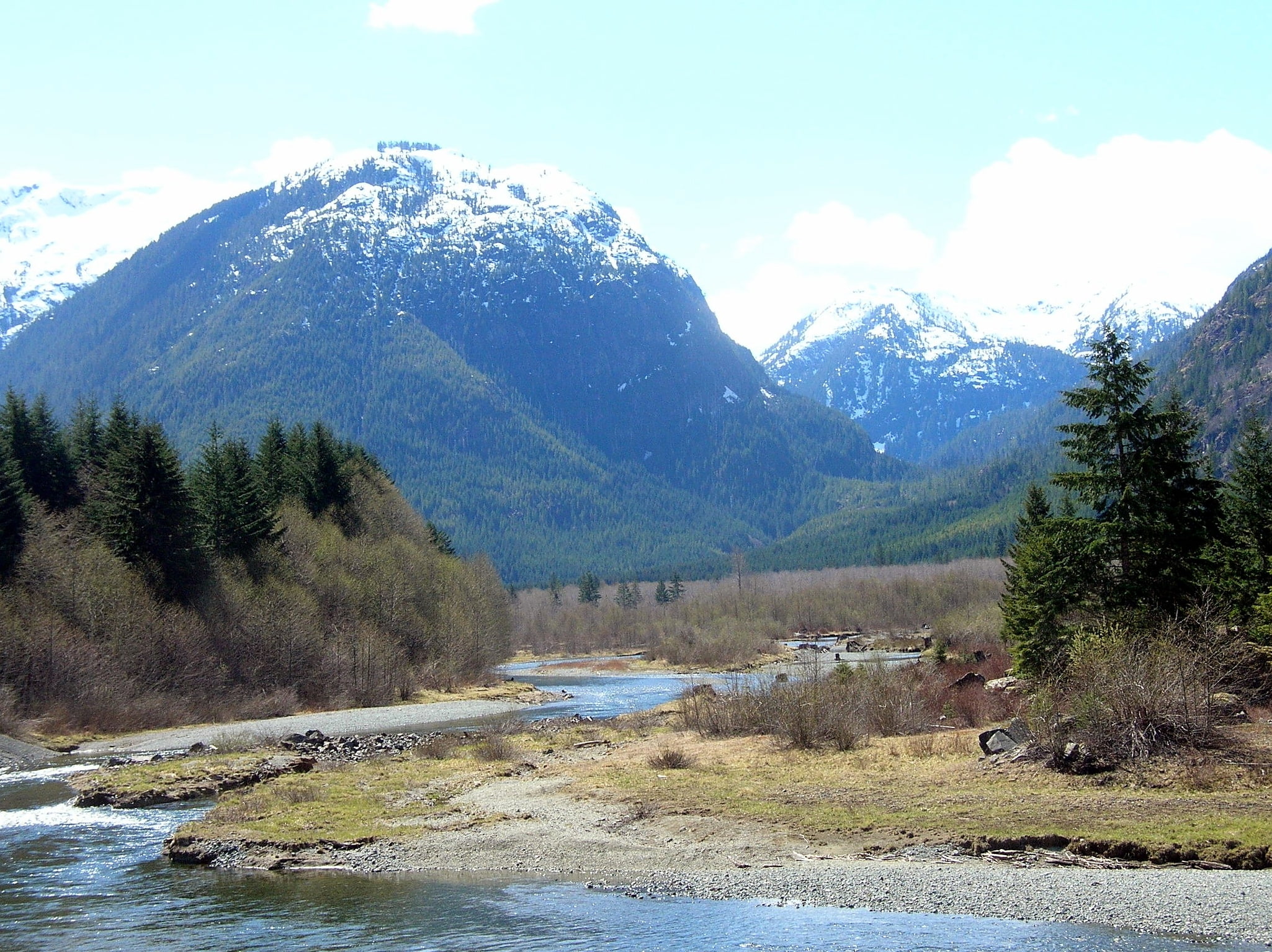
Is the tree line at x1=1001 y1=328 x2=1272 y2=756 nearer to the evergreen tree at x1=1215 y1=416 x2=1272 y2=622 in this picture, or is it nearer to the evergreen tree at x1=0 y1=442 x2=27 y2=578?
the evergreen tree at x1=1215 y1=416 x2=1272 y2=622

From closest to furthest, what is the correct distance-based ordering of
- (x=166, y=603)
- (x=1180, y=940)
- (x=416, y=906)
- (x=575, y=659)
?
(x=1180, y=940) → (x=416, y=906) → (x=166, y=603) → (x=575, y=659)

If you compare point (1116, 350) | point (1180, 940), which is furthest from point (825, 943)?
point (1116, 350)

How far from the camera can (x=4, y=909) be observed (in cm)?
2125

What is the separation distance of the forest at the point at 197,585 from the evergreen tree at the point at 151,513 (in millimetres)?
104

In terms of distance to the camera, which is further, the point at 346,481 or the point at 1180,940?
the point at 346,481

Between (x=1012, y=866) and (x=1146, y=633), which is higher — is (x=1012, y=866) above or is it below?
below

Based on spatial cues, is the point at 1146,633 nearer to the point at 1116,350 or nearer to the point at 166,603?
the point at 1116,350

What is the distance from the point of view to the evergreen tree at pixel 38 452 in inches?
2589

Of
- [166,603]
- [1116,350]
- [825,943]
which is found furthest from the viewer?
[166,603]

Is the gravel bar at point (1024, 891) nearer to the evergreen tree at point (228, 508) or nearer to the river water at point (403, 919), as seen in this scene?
the river water at point (403, 919)

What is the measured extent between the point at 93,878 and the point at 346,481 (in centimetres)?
6589

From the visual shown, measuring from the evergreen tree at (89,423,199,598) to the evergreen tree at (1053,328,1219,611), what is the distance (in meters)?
49.7

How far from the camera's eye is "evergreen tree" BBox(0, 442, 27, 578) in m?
56.8

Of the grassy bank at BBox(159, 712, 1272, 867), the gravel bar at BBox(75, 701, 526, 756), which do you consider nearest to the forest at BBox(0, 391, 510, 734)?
the gravel bar at BBox(75, 701, 526, 756)
